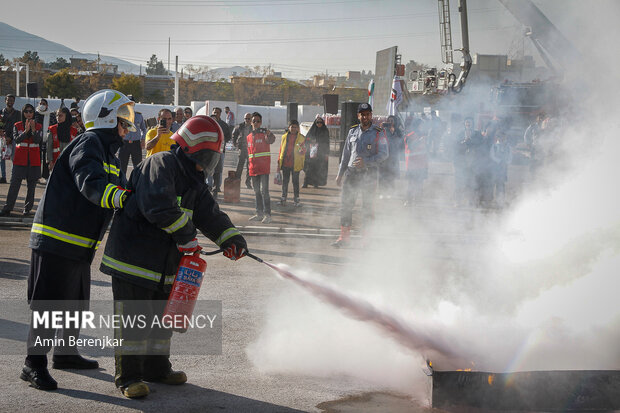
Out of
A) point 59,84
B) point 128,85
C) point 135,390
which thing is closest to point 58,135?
point 135,390

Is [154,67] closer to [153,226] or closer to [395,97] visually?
[395,97]

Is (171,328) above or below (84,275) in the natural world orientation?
below

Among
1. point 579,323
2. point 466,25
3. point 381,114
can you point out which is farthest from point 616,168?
Result: point 466,25

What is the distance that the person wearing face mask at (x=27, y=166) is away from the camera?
1059cm

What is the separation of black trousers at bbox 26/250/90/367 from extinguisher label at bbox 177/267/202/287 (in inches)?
30.9

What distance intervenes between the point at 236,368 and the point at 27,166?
772cm

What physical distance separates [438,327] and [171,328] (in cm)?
198

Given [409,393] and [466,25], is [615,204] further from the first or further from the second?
[466,25]

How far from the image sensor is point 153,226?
4.14m

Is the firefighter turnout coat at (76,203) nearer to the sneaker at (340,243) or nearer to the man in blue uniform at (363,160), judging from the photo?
the man in blue uniform at (363,160)

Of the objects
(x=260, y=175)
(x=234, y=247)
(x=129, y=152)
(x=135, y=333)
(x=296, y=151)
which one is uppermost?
(x=296, y=151)

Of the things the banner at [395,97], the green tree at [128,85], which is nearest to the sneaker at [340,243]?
the banner at [395,97]

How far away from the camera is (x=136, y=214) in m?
4.09

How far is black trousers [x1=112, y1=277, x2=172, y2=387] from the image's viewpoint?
4.10 m
